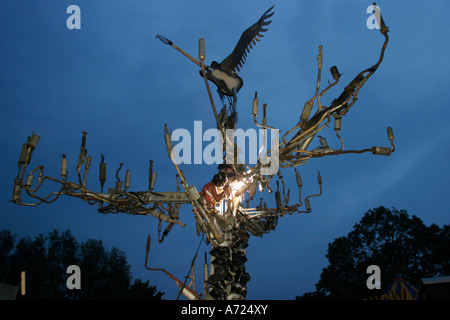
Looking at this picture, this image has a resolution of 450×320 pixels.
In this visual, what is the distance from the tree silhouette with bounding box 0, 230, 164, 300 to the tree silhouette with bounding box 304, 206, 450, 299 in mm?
16382

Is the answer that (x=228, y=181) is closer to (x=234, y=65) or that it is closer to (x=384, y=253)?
(x=234, y=65)

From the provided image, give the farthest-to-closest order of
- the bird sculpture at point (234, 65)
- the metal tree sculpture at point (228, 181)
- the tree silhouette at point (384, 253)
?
1. the tree silhouette at point (384, 253)
2. the bird sculpture at point (234, 65)
3. the metal tree sculpture at point (228, 181)

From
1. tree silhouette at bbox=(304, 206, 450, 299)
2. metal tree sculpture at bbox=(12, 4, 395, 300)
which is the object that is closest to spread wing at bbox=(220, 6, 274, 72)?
metal tree sculpture at bbox=(12, 4, 395, 300)

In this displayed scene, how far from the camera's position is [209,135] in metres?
4.27

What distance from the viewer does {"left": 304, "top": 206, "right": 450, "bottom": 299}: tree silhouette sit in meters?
24.5

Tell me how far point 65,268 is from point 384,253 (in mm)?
29958

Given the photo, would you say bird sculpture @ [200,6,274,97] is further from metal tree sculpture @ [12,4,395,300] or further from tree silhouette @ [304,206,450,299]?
tree silhouette @ [304,206,450,299]

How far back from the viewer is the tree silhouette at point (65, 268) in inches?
1136

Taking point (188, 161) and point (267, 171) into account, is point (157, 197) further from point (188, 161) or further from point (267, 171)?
point (267, 171)

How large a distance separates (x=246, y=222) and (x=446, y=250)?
2629 centimetres

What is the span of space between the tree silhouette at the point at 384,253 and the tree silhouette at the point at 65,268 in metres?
16.4

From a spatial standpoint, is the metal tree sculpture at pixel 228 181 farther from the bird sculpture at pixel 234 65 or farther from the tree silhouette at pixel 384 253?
the tree silhouette at pixel 384 253

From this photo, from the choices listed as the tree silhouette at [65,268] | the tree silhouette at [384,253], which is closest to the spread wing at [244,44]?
the tree silhouette at [384,253]
